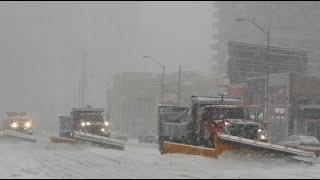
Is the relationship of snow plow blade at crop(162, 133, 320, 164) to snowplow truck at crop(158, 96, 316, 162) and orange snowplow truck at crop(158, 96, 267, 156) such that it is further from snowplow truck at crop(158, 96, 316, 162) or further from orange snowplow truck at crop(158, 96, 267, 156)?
orange snowplow truck at crop(158, 96, 267, 156)

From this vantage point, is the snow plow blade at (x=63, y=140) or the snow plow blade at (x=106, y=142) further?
the snow plow blade at (x=63, y=140)

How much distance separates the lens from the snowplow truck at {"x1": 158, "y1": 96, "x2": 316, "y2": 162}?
20.3 metres

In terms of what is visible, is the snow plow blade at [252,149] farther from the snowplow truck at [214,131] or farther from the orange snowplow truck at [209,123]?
the orange snowplow truck at [209,123]

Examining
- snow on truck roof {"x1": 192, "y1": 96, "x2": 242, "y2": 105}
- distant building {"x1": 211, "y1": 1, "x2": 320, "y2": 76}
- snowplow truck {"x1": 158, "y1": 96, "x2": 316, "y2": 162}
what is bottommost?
snowplow truck {"x1": 158, "y1": 96, "x2": 316, "y2": 162}

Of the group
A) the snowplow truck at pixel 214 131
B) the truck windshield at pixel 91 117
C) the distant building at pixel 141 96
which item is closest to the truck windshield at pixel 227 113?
the snowplow truck at pixel 214 131

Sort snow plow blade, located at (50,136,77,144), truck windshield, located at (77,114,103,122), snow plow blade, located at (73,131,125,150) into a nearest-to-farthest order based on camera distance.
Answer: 1. snow plow blade, located at (73,131,125,150)
2. snow plow blade, located at (50,136,77,144)
3. truck windshield, located at (77,114,103,122)

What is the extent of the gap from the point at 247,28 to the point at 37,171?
114 m

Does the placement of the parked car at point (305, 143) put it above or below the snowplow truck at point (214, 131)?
below

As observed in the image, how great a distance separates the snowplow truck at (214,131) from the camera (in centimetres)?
2033

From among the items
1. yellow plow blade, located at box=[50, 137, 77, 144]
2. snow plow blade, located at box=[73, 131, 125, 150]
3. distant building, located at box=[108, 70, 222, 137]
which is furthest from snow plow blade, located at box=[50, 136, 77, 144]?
distant building, located at box=[108, 70, 222, 137]

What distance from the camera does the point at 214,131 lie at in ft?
76.7

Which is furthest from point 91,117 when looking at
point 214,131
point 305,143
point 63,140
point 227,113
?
point 214,131

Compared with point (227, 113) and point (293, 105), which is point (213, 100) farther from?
point (293, 105)

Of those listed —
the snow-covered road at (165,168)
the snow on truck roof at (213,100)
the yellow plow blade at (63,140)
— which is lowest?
the yellow plow blade at (63,140)
